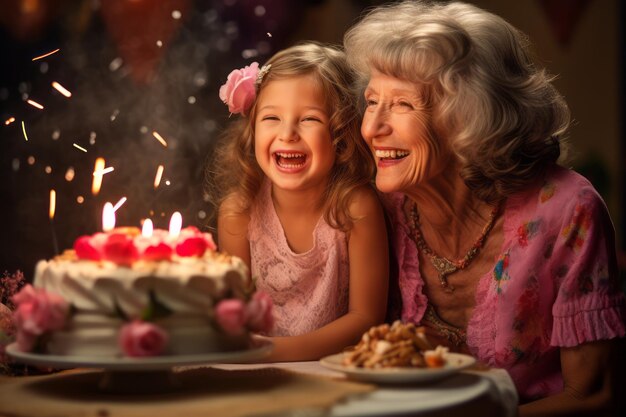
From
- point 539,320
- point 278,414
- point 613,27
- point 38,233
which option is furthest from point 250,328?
point 613,27

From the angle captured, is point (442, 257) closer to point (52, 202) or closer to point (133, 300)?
point (133, 300)

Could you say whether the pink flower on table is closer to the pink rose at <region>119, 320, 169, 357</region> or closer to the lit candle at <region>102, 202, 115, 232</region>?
the pink rose at <region>119, 320, 169, 357</region>

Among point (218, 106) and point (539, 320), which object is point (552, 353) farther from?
point (218, 106)

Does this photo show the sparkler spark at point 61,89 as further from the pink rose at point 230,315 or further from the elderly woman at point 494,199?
the pink rose at point 230,315

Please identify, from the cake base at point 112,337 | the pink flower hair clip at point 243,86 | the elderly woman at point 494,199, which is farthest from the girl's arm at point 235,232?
the cake base at point 112,337

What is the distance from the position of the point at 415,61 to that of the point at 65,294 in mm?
1019

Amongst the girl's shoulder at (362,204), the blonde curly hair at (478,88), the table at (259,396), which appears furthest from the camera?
the girl's shoulder at (362,204)

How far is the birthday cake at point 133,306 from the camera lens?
1.51 metres

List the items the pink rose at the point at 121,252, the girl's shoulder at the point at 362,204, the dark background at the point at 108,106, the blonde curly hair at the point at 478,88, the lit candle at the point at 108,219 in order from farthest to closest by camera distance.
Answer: the dark background at the point at 108,106
the girl's shoulder at the point at 362,204
the blonde curly hair at the point at 478,88
the lit candle at the point at 108,219
the pink rose at the point at 121,252

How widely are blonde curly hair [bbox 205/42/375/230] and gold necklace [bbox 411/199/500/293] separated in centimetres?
17

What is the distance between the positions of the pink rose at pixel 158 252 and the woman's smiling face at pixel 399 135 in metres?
0.75

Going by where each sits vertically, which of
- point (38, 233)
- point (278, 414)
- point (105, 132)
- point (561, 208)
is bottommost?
point (278, 414)

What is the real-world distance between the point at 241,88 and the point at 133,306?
0.98 meters

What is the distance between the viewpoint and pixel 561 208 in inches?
84.9
